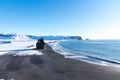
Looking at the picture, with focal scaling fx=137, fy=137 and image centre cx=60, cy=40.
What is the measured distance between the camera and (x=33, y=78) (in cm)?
820

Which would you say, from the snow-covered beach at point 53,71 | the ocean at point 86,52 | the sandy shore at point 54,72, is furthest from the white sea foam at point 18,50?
the sandy shore at point 54,72

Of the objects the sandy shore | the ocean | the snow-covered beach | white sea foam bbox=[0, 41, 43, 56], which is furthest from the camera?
white sea foam bbox=[0, 41, 43, 56]

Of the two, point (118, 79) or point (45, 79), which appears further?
point (118, 79)

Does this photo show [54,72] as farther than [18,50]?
No

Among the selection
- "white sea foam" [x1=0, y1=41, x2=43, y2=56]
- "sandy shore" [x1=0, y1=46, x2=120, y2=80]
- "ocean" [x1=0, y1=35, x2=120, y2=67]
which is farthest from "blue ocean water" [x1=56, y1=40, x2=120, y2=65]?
"white sea foam" [x1=0, y1=41, x2=43, y2=56]

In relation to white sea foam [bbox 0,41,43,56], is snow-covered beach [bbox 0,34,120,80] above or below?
above

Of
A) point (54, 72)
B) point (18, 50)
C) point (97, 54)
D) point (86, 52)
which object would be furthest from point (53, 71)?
point (86, 52)

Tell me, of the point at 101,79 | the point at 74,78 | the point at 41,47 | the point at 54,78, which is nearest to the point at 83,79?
the point at 74,78

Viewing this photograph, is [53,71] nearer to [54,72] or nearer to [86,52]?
[54,72]

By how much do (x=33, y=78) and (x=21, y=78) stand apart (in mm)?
699

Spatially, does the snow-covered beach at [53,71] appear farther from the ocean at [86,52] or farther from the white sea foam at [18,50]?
the white sea foam at [18,50]

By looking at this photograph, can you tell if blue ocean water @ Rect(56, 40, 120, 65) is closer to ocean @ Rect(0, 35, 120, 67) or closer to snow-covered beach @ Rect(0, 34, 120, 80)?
ocean @ Rect(0, 35, 120, 67)

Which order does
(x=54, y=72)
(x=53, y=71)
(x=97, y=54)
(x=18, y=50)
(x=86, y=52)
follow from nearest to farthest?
(x=54, y=72) → (x=53, y=71) → (x=18, y=50) → (x=97, y=54) → (x=86, y=52)

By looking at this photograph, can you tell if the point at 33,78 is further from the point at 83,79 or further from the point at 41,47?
the point at 41,47
